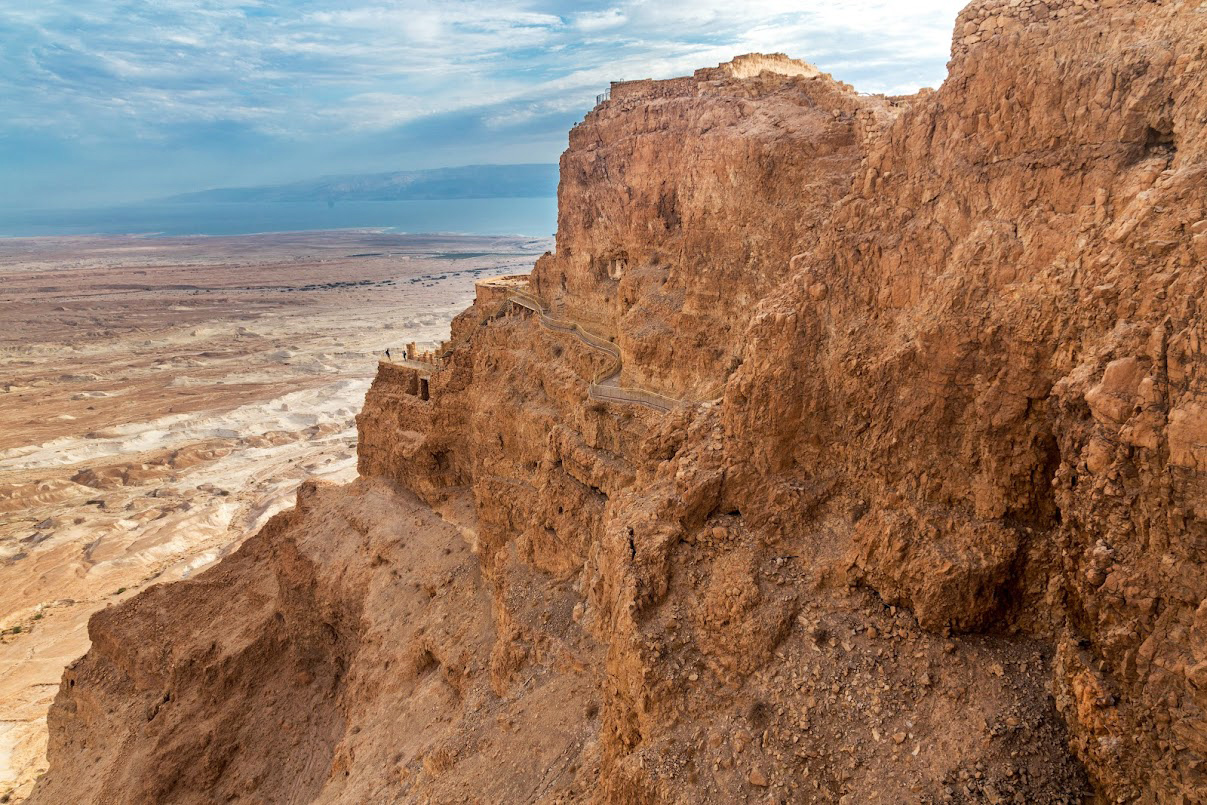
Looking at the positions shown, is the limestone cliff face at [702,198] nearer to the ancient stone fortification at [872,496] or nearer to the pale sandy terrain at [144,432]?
the ancient stone fortification at [872,496]

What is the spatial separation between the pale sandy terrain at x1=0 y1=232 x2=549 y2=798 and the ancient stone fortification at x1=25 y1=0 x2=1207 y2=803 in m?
20.4

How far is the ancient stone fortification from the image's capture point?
8.03 m

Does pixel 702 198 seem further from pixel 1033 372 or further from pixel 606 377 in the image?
pixel 1033 372

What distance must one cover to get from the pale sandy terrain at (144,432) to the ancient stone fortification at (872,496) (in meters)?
20.4

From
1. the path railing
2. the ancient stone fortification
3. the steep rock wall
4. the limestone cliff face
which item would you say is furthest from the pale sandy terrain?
the steep rock wall

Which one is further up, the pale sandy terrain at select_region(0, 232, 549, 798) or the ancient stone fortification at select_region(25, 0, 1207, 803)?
the ancient stone fortification at select_region(25, 0, 1207, 803)

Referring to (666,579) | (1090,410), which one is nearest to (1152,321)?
(1090,410)

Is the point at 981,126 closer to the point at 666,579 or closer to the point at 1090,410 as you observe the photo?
the point at 1090,410

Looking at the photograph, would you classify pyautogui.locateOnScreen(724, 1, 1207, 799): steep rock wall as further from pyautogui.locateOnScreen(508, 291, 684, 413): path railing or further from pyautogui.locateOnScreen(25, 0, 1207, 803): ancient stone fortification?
pyautogui.locateOnScreen(508, 291, 684, 413): path railing

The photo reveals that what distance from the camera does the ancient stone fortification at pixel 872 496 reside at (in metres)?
8.03

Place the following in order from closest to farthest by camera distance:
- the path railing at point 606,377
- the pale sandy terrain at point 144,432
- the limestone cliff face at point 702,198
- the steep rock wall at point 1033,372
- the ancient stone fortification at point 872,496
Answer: the steep rock wall at point 1033,372
the ancient stone fortification at point 872,496
the limestone cliff face at point 702,198
the path railing at point 606,377
the pale sandy terrain at point 144,432

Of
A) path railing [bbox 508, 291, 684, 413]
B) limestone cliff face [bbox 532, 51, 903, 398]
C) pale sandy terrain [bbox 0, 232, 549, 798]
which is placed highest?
limestone cliff face [bbox 532, 51, 903, 398]

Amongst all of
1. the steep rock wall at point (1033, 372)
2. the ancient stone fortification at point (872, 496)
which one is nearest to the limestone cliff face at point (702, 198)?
the ancient stone fortification at point (872, 496)

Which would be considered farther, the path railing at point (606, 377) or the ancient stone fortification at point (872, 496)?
the path railing at point (606, 377)
